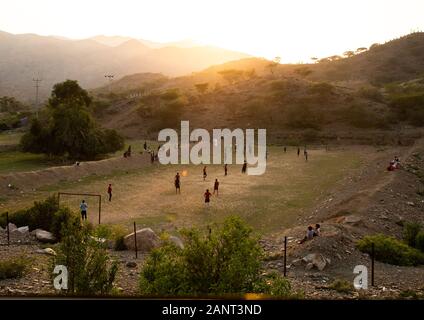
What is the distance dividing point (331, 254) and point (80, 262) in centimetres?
1083

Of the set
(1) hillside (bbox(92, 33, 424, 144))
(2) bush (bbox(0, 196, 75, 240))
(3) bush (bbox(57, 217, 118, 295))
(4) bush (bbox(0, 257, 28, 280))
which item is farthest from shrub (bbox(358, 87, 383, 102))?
(3) bush (bbox(57, 217, 118, 295))

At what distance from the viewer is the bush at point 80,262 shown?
1033 centimetres

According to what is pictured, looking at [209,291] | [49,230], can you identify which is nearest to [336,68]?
[49,230]

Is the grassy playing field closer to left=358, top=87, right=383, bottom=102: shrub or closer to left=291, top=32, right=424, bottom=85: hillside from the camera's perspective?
left=358, top=87, right=383, bottom=102: shrub

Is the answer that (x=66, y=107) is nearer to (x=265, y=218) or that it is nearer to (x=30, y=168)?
(x=30, y=168)

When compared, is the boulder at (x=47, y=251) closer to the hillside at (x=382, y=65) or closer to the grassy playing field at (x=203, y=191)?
the grassy playing field at (x=203, y=191)

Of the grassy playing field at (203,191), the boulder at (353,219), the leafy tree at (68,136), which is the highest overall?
the leafy tree at (68,136)

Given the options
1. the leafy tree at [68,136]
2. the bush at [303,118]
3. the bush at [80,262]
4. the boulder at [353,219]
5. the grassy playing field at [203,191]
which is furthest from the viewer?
the bush at [303,118]

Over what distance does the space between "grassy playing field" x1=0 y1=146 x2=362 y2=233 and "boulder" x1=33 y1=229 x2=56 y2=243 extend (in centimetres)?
532

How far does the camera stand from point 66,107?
179 feet

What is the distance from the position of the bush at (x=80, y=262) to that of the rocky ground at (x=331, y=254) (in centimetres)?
179

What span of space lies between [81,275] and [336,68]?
14649 centimetres

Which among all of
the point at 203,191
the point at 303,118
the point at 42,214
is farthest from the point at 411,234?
the point at 303,118

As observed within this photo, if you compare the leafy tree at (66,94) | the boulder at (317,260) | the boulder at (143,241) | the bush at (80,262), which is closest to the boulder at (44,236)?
the boulder at (143,241)
